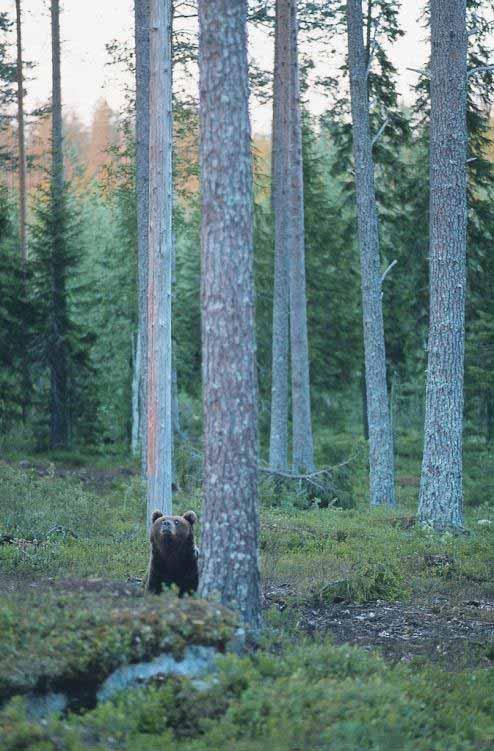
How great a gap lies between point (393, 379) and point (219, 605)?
3079 cm

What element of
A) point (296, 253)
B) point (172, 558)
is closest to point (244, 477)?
point (172, 558)

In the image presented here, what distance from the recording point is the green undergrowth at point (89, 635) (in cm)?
693

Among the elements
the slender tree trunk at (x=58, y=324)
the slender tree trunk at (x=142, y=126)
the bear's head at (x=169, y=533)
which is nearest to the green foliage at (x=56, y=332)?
the slender tree trunk at (x=58, y=324)

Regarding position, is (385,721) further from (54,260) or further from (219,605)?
(54,260)

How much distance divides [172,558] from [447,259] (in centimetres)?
850

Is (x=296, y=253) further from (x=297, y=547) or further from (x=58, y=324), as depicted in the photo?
(x=297, y=547)

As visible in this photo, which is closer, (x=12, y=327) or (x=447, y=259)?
(x=447, y=259)

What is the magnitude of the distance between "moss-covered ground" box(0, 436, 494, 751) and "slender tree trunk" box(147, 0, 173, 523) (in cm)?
135

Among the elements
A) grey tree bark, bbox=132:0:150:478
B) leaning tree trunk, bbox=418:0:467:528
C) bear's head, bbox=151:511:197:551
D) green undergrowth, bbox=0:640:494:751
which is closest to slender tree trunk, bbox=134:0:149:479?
grey tree bark, bbox=132:0:150:478

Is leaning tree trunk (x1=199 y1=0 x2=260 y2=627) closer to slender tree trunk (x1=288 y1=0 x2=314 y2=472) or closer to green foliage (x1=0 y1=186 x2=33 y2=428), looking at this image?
slender tree trunk (x1=288 y1=0 x2=314 y2=472)

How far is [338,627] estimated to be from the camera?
1076 centimetres

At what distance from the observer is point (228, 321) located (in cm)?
898

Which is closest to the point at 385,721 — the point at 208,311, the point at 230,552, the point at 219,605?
the point at 219,605

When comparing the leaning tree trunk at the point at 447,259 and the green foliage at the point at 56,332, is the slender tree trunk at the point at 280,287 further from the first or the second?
the leaning tree trunk at the point at 447,259
